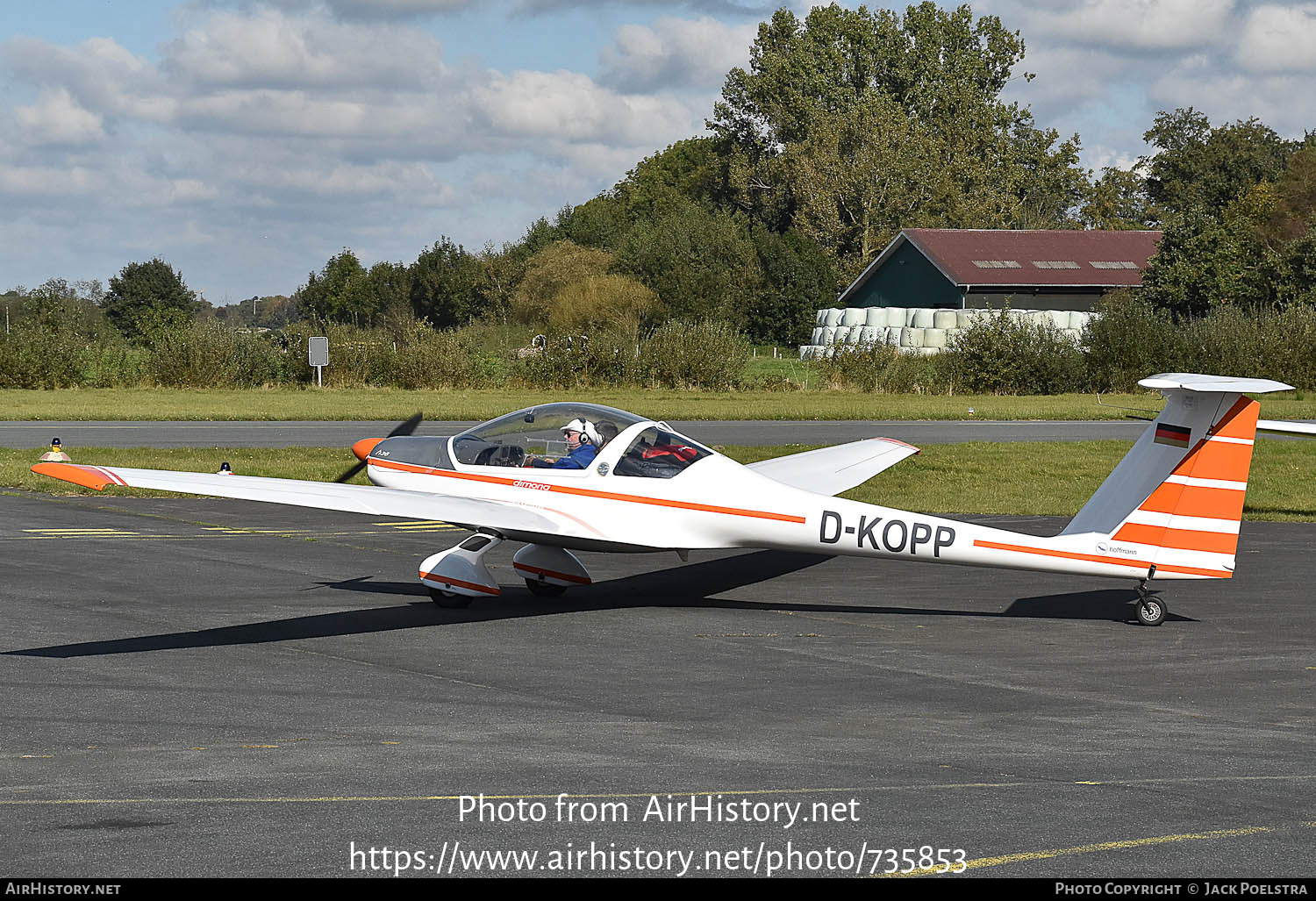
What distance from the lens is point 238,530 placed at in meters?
18.8

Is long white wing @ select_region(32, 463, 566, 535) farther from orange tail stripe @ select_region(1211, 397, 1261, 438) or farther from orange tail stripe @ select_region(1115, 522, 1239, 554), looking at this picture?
orange tail stripe @ select_region(1211, 397, 1261, 438)

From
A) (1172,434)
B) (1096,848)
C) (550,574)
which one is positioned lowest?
(550,574)

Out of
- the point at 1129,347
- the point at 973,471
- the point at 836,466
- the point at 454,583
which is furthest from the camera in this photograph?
the point at 1129,347

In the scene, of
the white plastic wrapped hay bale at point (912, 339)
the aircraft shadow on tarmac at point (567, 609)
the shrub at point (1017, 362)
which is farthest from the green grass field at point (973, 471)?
the white plastic wrapped hay bale at point (912, 339)

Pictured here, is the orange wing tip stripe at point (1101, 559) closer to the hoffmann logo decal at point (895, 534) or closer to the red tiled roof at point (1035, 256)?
the hoffmann logo decal at point (895, 534)

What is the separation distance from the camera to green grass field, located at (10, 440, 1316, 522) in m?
22.2

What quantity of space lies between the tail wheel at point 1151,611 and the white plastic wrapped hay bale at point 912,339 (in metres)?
52.9

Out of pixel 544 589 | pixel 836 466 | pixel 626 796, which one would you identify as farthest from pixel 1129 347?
pixel 626 796

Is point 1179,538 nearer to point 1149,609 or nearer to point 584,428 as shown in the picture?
point 1149,609

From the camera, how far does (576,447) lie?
1348 cm

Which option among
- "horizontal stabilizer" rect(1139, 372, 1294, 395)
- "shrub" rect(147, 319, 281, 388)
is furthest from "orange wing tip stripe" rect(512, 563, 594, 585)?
"shrub" rect(147, 319, 281, 388)

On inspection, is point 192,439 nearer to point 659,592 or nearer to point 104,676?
point 659,592

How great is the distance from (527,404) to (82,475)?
30.6 meters

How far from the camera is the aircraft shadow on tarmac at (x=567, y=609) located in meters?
11.5
